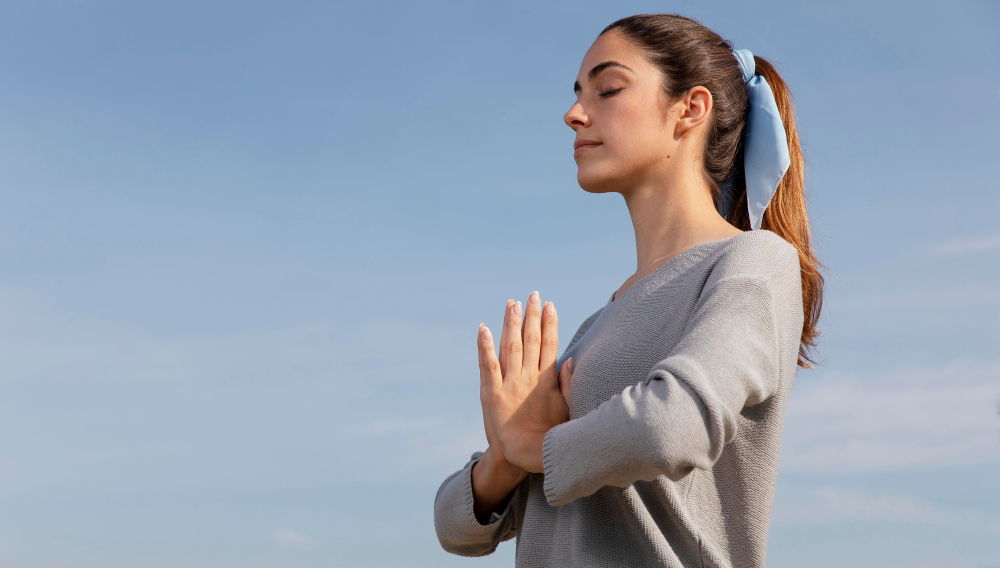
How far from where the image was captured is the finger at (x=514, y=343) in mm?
2787

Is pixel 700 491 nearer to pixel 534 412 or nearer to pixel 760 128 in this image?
pixel 534 412

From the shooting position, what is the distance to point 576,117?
3166mm

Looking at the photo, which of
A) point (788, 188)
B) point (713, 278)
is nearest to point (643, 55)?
point (788, 188)

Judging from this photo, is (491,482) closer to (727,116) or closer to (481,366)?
(481,366)

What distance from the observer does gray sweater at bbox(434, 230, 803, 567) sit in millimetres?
2145

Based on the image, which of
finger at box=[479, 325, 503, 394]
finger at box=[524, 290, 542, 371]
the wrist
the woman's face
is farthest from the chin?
the wrist

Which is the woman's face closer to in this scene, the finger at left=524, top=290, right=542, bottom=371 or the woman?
the woman

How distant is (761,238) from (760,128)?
2.78ft

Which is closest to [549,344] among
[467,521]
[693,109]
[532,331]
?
[532,331]

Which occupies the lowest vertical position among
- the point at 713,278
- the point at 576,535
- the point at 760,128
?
the point at 576,535

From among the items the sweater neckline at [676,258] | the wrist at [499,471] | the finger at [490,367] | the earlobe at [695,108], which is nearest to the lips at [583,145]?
the earlobe at [695,108]

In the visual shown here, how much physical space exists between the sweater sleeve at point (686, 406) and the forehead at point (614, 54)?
1.05 m

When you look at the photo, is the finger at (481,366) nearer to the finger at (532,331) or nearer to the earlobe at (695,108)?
the finger at (532,331)

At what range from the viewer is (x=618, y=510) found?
2553mm
